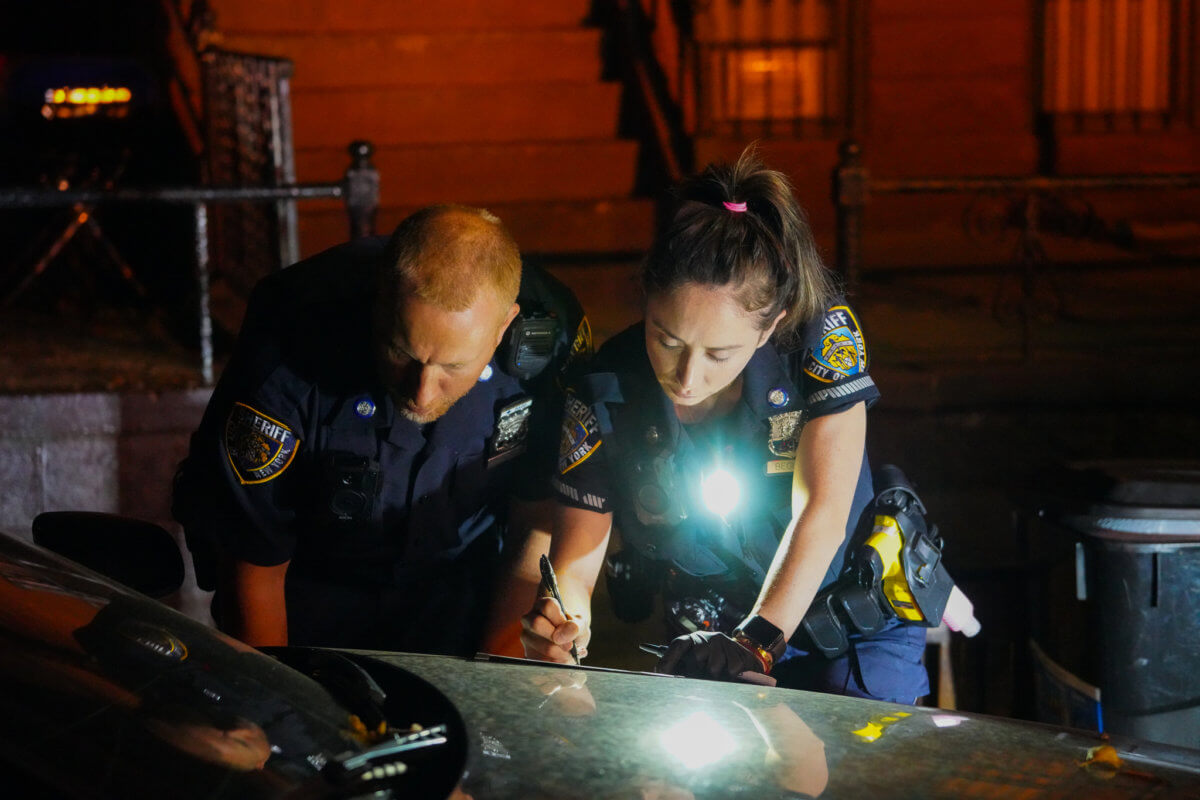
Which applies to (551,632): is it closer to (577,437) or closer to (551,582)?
(551,582)

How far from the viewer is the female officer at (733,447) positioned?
252cm

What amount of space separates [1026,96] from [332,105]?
4805mm

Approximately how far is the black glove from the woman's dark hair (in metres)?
0.63

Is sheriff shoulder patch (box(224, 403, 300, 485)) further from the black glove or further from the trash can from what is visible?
the trash can

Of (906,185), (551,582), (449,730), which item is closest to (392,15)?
(906,185)

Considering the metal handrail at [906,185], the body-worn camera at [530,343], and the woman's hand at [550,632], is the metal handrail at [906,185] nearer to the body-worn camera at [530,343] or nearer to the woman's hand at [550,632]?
the body-worn camera at [530,343]

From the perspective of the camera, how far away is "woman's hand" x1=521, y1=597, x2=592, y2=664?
8.02 feet

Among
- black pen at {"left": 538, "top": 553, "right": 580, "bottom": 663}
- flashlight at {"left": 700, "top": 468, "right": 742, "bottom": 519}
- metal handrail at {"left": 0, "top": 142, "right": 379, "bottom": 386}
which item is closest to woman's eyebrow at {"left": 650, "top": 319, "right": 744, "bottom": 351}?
flashlight at {"left": 700, "top": 468, "right": 742, "bottom": 519}

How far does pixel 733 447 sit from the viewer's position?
2.77 meters

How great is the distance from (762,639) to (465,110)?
645 cm

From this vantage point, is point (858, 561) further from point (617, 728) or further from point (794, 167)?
point (794, 167)

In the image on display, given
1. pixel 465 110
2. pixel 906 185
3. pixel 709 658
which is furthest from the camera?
pixel 465 110

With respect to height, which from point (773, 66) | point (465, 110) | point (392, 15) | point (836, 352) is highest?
point (392, 15)

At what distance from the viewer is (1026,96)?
30.2ft
